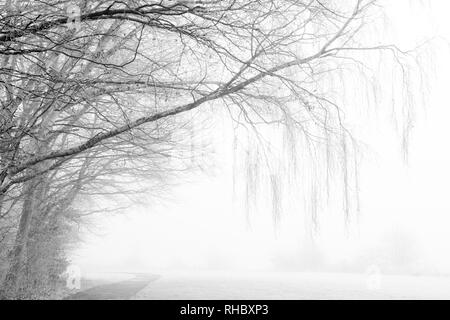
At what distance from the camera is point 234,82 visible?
4.41 metres

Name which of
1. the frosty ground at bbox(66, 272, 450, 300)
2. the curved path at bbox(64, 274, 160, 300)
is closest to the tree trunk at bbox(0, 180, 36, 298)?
the curved path at bbox(64, 274, 160, 300)

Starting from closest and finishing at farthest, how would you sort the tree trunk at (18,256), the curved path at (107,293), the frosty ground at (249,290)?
1. the tree trunk at (18,256)
2. the curved path at (107,293)
3. the frosty ground at (249,290)

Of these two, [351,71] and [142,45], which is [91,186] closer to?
[142,45]

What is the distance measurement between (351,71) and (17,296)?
27.0ft

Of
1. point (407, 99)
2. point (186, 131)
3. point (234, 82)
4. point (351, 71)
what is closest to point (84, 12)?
point (234, 82)

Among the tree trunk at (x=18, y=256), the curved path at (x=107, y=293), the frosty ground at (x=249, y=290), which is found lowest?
the frosty ground at (x=249, y=290)

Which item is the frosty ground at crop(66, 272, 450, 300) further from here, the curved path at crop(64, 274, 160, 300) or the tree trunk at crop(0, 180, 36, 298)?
the tree trunk at crop(0, 180, 36, 298)

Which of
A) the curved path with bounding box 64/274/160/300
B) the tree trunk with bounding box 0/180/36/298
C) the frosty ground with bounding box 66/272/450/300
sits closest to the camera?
the tree trunk with bounding box 0/180/36/298

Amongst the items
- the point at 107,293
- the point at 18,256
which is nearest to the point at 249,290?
the point at 107,293

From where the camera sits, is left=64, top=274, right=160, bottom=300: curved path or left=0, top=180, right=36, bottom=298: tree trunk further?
left=64, top=274, right=160, bottom=300: curved path

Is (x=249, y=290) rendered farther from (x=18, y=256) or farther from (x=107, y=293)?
(x=18, y=256)

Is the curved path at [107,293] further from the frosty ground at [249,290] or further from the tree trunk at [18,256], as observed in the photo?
the tree trunk at [18,256]

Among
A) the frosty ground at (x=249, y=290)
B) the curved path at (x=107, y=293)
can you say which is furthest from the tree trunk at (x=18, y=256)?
the frosty ground at (x=249, y=290)

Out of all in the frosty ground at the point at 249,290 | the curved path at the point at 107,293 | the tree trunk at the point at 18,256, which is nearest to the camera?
the tree trunk at the point at 18,256
